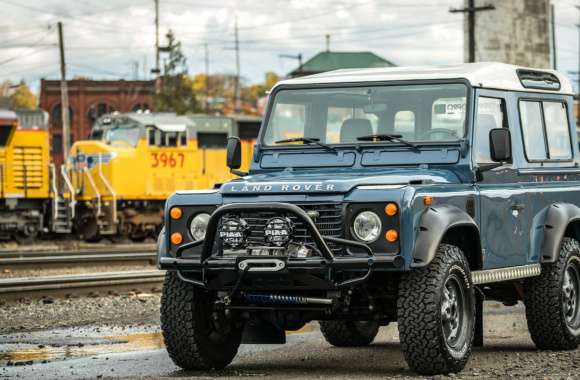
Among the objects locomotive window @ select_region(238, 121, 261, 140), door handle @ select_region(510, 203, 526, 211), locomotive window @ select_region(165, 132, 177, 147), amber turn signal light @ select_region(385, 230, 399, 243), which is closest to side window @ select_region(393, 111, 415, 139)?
door handle @ select_region(510, 203, 526, 211)

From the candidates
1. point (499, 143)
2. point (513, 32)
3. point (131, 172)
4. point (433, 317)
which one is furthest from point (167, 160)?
point (513, 32)

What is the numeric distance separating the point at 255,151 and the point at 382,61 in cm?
10265

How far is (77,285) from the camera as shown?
1691 cm

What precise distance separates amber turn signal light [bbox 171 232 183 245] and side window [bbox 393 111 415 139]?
84.6 inches

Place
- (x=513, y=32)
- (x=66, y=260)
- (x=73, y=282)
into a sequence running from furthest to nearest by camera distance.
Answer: (x=513, y=32), (x=66, y=260), (x=73, y=282)

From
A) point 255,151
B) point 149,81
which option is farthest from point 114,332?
point 149,81

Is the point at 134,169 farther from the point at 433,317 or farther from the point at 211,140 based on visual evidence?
the point at 433,317

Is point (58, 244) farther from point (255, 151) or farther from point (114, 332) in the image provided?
point (255, 151)

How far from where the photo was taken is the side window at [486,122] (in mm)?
9805

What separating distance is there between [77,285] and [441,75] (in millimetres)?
Answer: 8517

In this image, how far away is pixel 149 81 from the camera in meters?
96.1

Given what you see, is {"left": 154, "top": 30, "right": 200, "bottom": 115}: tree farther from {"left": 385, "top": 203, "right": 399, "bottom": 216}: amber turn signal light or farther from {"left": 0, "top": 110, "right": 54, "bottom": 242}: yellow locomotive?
{"left": 385, "top": 203, "right": 399, "bottom": 216}: amber turn signal light

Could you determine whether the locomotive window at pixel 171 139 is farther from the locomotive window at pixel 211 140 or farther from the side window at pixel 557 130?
the side window at pixel 557 130

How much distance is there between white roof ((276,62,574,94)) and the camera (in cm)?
995
